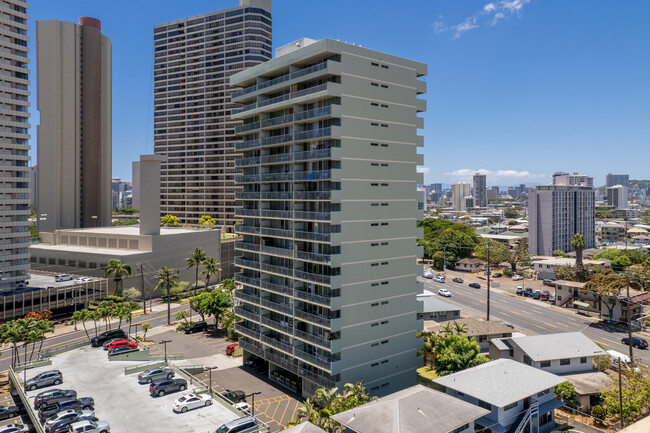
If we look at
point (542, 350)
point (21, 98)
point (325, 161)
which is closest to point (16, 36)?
point (21, 98)

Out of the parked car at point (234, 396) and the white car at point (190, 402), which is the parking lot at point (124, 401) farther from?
the parked car at point (234, 396)

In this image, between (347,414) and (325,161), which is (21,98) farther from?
(347,414)

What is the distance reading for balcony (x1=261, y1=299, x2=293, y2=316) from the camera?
5363cm

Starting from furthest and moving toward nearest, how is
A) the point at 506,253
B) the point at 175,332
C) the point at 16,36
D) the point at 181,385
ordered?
the point at 506,253, the point at 16,36, the point at 175,332, the point at 181,385

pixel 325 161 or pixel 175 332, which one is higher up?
pixel 325 161

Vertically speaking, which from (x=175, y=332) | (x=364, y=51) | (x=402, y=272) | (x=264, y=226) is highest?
(x=364, y=51)

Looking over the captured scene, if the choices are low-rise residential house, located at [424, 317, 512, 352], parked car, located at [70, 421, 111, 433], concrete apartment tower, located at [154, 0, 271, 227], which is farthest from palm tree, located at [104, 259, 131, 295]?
concrete apartment tower, located at [154, 0, 271, 227]

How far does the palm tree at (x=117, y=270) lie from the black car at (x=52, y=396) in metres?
52.2

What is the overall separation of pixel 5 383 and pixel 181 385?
1122 inches

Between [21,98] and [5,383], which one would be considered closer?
[5,383]

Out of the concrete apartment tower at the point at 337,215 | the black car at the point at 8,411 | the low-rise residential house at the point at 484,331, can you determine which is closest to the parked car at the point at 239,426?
the concrete apartment tower at the point at 337,215

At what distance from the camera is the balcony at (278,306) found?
2112 inches

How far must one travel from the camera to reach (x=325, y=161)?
162 ft

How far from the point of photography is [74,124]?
155 metres
